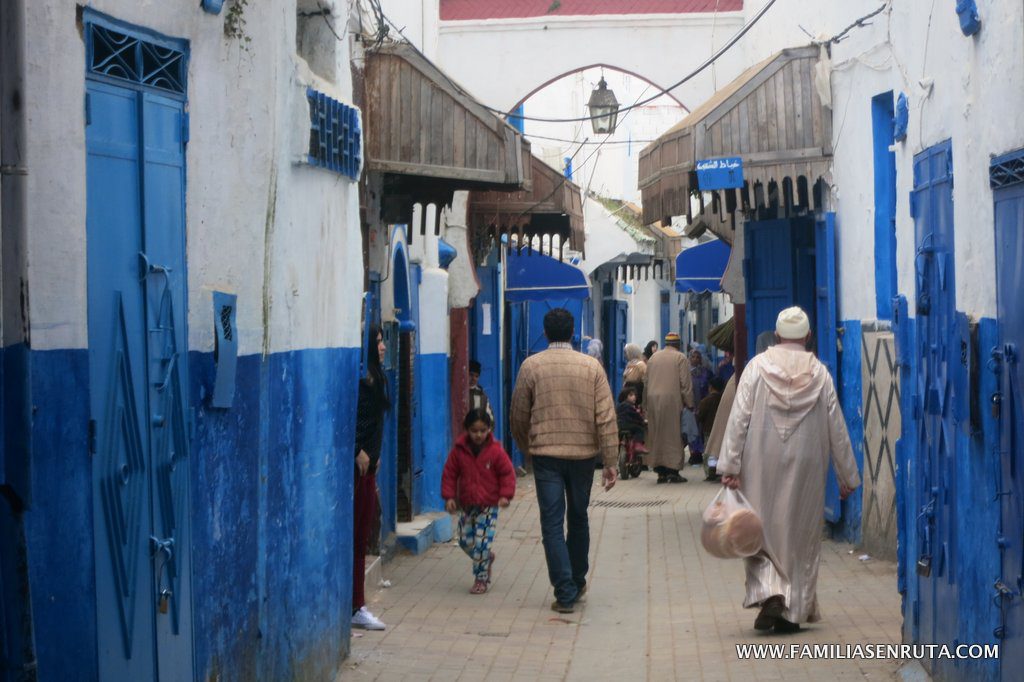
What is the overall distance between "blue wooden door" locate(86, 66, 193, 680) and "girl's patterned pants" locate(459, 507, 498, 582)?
440 centimetres

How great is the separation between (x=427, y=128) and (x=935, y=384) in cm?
453

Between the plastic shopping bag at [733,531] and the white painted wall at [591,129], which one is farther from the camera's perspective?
the white painted wall at [591,129]

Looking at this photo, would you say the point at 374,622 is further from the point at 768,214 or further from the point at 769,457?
the point at 768,214

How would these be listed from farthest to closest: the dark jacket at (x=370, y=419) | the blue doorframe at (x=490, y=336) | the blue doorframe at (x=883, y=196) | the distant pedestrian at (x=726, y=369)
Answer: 1. the distant pedestrian at (x=726, y=369)
2. the blue doorframe at (x=490, y=336)
3. the blue doorframe at (x=883, y=196)
4. the dark jacket at (x=370, y=419)

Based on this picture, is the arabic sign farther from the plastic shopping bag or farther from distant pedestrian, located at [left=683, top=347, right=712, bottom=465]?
distant pedestrian, located at [left=683, top=347, right=712, bottom=465]

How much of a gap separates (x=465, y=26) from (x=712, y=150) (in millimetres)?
9025

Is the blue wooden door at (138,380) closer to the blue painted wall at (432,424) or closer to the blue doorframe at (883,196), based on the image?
the blue doorframe at (883,196)

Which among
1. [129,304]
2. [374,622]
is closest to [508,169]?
[374,622]

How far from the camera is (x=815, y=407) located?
7984 millimetres

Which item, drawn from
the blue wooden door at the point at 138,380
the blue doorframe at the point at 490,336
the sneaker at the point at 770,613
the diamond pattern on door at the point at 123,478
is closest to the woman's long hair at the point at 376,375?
the sneaker at the point at 770,613

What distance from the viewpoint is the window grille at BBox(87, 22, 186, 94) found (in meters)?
4.64

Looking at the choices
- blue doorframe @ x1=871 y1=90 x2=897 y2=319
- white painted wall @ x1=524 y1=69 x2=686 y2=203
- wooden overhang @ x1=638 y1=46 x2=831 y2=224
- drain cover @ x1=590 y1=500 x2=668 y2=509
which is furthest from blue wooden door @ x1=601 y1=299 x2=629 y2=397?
blue doorframe @ x1=871 y1=90 x2=897 y2=319

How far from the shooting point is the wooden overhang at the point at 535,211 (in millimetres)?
13742

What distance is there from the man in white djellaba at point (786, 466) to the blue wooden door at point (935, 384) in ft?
3.74
